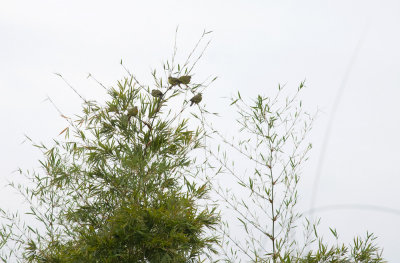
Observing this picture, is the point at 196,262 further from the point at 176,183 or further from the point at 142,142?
the point at 142,142

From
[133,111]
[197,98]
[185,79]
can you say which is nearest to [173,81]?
[185,79]

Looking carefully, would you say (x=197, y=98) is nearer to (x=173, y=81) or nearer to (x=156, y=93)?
(x=173, y=81)

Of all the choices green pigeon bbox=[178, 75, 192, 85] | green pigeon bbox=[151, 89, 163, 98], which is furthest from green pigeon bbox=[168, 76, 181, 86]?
green pigeon bbox=[151, 89, 163, 98]

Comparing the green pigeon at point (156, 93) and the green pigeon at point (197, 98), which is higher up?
the green pigeon at point (156, 93)

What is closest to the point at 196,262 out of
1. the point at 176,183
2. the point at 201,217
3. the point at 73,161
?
the point at 201,217

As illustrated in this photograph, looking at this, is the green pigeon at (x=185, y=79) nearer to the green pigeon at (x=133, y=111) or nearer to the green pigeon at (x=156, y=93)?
the green pigeon at (x=156, y=93)

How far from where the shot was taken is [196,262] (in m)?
5.10

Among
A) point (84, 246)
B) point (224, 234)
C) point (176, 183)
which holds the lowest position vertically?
point (84, 246)

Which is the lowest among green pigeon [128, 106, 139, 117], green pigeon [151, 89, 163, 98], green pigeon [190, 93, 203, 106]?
green pigeon [128, 106, 139, 117]

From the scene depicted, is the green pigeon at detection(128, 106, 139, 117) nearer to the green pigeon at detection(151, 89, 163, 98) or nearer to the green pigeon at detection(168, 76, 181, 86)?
the green pigeon at detection(151, 89, 163, 98)

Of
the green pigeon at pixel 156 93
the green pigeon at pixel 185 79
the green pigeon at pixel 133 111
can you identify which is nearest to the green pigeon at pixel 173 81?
the green pigeon at pixel 185 79

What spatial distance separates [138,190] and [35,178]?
6.88 ft

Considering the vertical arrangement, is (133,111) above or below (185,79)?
below

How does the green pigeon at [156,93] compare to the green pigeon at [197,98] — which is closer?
the green pigeon at [197,98]
